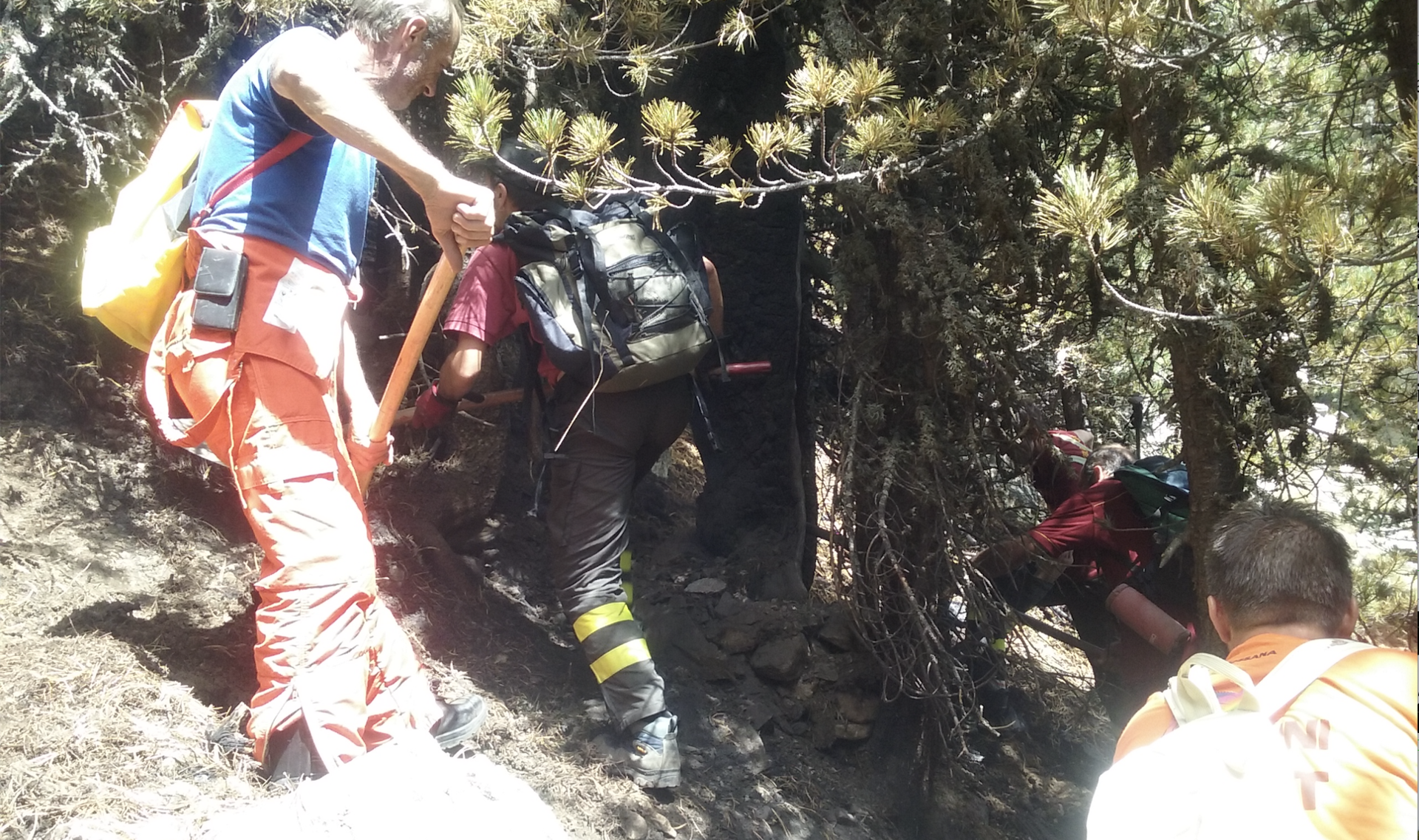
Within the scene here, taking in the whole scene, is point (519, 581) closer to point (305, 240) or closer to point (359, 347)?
point (359, 347)

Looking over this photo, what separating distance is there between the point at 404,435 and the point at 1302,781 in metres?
3.76

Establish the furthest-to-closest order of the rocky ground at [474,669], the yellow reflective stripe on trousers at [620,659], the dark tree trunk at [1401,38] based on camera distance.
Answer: the yellow reflective stripe on trousers at [620,659], the rocky ground at [474,669], the dark tree trunk at [1401,38]

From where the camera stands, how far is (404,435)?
4305 millimetres

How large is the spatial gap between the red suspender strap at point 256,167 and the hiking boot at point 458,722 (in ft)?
5.60

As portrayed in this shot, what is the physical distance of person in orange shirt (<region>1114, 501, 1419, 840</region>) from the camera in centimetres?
144

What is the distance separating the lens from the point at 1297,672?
158 centimetres

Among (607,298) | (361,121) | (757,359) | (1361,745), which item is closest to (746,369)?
(757,359)

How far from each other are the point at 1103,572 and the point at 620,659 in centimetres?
209

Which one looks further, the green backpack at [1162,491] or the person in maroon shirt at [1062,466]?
the person in maroon shirt at [1062,466]

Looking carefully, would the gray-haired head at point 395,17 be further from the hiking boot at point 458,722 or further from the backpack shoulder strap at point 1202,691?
the backpack shoulder strap at point 1202,691

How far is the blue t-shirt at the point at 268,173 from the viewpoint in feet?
7.88

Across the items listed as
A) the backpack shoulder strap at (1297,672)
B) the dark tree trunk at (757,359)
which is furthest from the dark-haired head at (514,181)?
the backpack shoulder strap at (1297,672)

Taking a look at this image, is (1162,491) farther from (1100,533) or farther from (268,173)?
(268,173)

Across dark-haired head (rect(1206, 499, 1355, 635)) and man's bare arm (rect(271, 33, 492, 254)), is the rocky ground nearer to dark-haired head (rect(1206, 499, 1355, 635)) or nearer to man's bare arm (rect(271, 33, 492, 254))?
man's bare arm (rect(271, 33, 492, 254))
